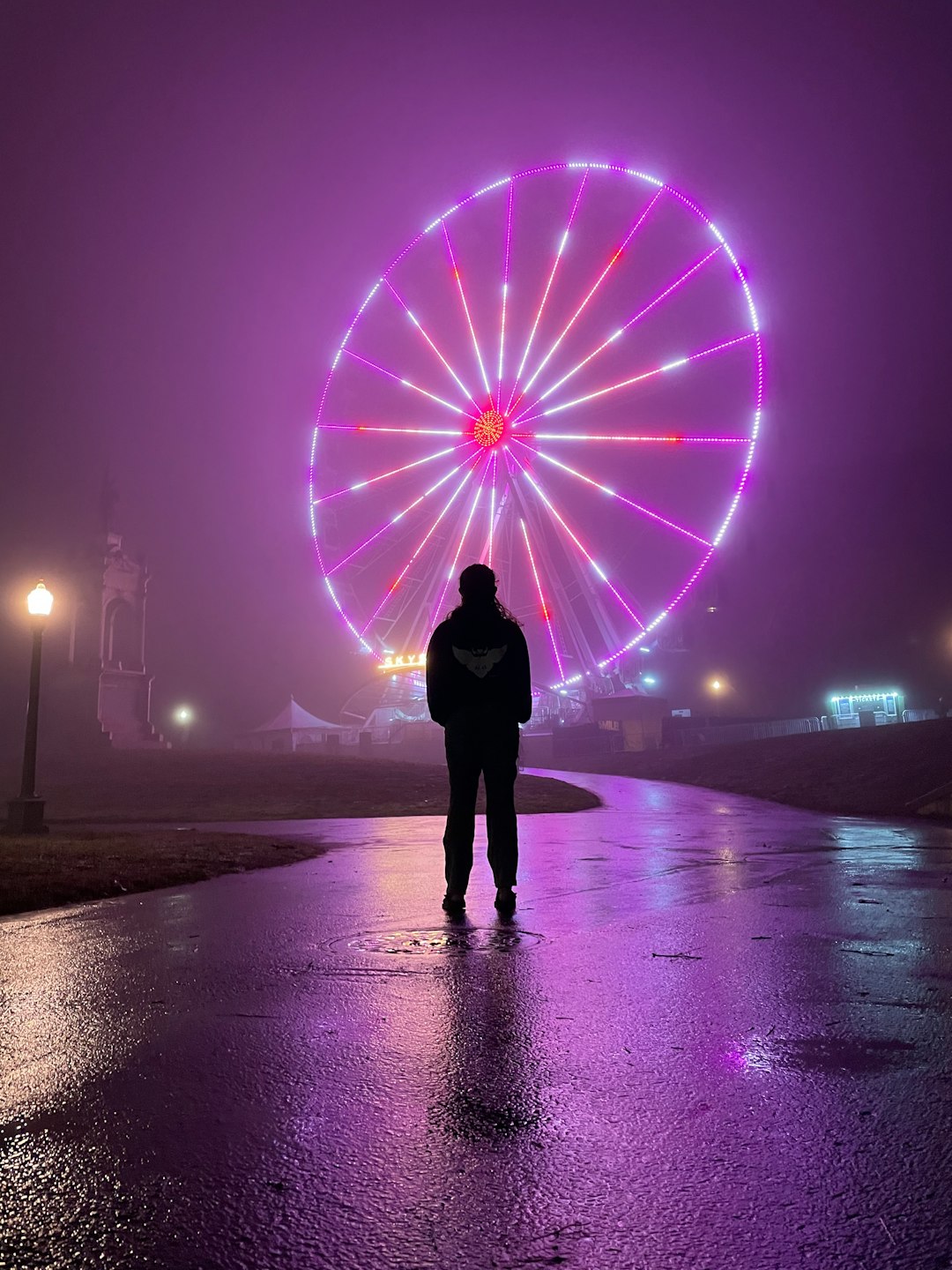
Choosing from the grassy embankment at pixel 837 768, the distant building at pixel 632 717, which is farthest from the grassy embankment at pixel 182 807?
the distant building at pixel 632 717

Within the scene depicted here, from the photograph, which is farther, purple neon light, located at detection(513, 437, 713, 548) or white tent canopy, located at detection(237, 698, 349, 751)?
white tent canopy, located at detection(237, 698, 349, 751)

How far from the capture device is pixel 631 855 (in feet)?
27.8

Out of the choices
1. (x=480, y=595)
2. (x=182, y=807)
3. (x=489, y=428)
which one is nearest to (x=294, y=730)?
(x=489, y=428)

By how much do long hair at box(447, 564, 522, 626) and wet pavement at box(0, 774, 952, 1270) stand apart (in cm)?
183

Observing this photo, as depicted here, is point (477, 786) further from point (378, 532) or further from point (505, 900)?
point (378, 532)

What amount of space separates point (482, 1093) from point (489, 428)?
30448mm

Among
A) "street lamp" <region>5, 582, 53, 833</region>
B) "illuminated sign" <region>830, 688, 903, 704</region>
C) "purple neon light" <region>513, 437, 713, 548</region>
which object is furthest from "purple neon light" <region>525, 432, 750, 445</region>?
"illuminated sign" <region>830, 688, 903, 704</region>

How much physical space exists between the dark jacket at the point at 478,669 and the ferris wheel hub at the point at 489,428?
26700mm

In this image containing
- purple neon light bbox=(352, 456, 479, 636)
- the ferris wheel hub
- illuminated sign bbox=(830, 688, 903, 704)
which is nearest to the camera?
the ferris wheel hub

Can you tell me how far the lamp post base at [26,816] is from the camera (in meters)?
13.2

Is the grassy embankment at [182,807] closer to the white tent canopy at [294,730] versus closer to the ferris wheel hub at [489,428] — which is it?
the ferris wheel hub at [489,428]

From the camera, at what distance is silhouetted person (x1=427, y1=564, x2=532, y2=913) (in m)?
5.15

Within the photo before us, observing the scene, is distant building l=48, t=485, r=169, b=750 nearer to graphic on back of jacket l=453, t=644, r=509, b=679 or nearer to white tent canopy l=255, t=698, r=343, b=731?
white tent canopy l=255, t=698, r=343, b=731

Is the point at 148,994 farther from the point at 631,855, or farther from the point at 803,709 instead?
the point at 803,709
